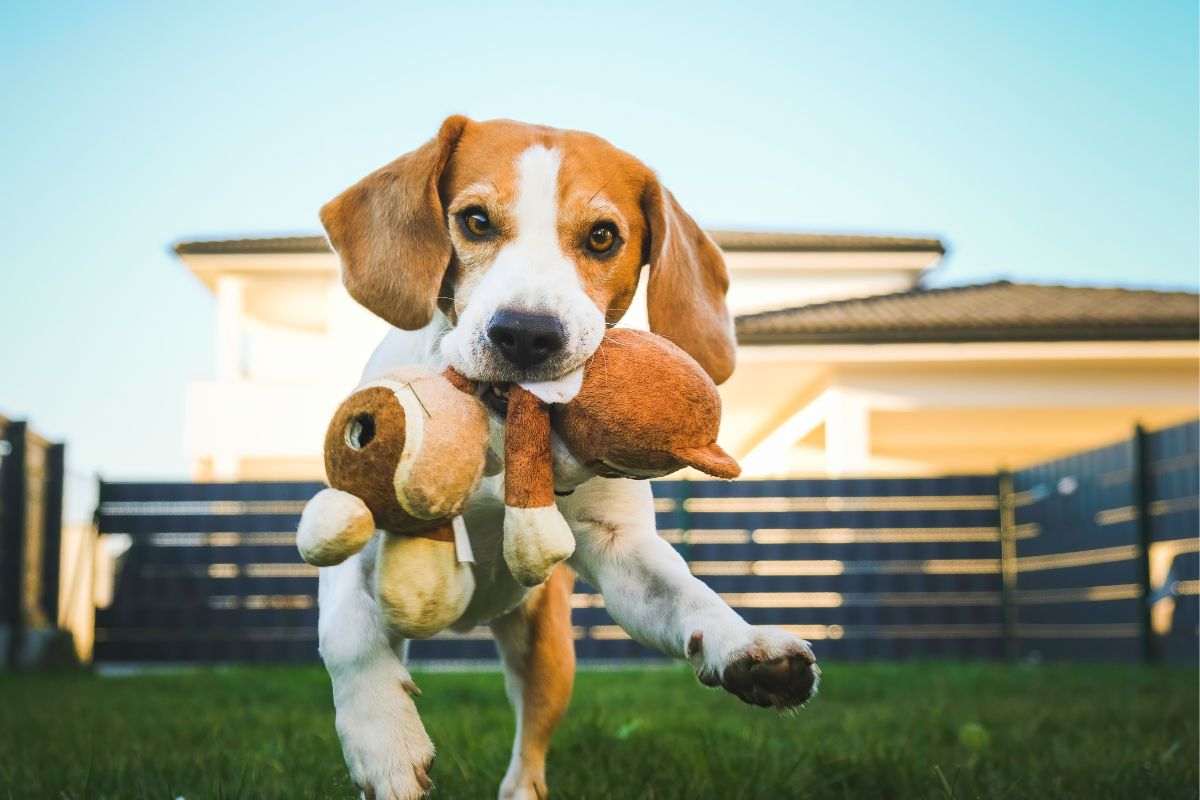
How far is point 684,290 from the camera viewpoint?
289cm

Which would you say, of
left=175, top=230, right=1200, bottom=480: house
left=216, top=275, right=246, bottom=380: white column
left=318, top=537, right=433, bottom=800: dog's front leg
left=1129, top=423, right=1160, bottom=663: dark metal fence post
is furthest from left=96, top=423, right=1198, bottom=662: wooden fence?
left=318, top=537, right=433, bottom=800: dog's front leg

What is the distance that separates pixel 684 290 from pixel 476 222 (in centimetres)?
51

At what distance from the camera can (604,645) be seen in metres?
10.5

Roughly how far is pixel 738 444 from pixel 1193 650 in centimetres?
829

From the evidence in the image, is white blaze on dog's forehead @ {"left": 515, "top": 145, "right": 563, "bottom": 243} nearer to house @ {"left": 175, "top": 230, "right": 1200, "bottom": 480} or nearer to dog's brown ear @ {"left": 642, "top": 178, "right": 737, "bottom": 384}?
dog's brown ear @ {"left": 642, "top": 178, "right": 737, "bottom": 384}

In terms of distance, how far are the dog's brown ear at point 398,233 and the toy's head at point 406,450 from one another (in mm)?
607

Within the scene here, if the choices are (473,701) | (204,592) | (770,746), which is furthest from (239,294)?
(770,746)

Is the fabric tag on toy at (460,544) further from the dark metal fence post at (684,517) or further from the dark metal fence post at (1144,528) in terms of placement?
the dark metal fence post at (684,517)

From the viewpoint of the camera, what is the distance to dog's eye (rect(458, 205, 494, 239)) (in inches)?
106

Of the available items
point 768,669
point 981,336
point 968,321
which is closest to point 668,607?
point 768,669

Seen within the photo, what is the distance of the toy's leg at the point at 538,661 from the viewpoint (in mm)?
3160

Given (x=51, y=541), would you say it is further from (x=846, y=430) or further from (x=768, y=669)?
(x=768, y=669)

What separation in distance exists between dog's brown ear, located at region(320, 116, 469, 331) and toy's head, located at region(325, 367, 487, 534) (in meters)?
0.61

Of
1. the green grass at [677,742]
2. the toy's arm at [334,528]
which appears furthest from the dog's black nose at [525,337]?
the green grass at [677,742]
